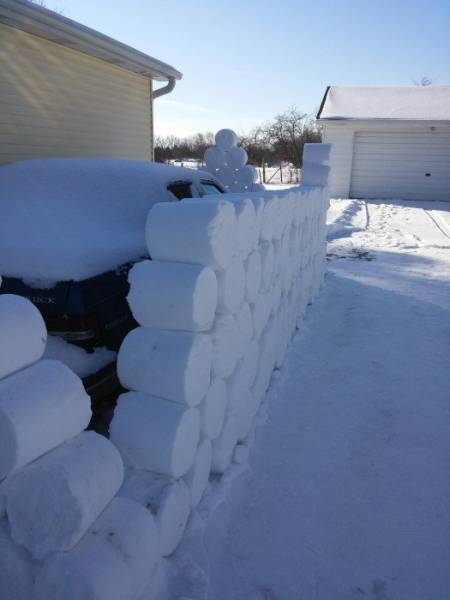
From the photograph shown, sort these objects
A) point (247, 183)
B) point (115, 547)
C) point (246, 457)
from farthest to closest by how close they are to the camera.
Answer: point (247, 183), point (246, 457), point (115, 547)

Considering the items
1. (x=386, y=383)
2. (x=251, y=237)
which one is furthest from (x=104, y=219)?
(x=386, y=383)

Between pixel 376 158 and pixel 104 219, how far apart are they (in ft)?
50.0

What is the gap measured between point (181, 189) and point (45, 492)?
2.89 metres

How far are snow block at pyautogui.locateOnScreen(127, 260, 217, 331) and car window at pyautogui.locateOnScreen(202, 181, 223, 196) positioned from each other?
252cm

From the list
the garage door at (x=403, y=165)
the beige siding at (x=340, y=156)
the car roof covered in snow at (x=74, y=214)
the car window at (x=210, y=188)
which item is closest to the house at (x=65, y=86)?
the car roof covered in snow at (x=74, y=214)

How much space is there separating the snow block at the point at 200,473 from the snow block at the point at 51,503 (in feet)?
2.08

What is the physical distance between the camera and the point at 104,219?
2848 mm

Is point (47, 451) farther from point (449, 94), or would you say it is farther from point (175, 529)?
point (449, 94)

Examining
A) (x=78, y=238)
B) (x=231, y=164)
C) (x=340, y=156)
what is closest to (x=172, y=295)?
(x=78, y=238)

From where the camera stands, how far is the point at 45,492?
4.02 feet

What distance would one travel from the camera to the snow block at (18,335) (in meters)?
1.20

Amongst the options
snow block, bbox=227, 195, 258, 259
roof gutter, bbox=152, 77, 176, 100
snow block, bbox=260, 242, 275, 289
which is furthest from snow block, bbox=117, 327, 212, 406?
roof gutter, bbox=152, 77, 176, 100

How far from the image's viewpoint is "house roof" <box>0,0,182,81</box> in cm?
486

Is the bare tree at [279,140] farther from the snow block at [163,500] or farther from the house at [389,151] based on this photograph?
the snow block at [163,500]
